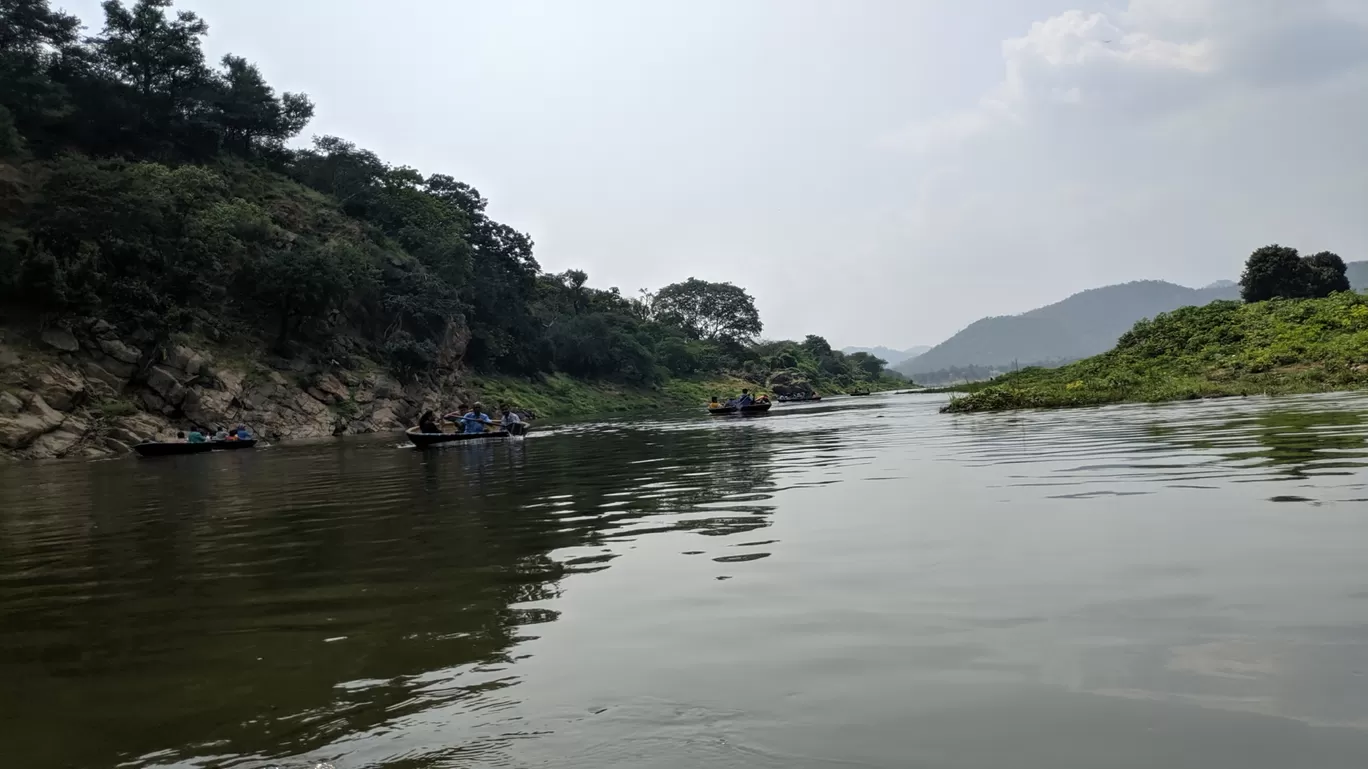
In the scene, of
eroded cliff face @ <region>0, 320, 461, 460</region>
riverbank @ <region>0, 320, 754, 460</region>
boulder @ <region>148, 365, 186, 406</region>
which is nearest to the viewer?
eroded cliff face @ <region>0, 320, 461, 460</region>

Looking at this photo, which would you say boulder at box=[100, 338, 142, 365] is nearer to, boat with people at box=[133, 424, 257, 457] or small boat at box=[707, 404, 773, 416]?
boat with people at box=[133, 424, 257, 457]

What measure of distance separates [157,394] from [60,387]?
15.2 feet

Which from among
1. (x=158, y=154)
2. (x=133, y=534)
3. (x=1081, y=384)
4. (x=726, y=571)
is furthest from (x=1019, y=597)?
(x=158, y=154)

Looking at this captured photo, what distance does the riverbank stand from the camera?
1272 inches

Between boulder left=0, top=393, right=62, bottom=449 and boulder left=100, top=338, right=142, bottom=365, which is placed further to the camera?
boulder left=100, top=338, right=142, bottom=365

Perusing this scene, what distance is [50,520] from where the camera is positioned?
521 inches

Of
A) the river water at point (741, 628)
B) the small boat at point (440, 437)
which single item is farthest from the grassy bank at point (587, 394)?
the river water at point (741, 628)

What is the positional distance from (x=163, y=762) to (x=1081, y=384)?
104 feet

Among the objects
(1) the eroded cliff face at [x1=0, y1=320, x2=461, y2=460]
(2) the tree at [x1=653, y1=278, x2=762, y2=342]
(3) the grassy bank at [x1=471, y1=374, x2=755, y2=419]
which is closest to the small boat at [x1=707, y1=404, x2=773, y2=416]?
(1) the eroded cliff face at [x1=0, y1=320, x2=461, y2=460]

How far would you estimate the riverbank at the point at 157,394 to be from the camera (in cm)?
3231

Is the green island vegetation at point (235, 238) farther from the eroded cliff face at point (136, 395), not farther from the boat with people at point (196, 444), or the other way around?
the boat with people at point (196, 444)

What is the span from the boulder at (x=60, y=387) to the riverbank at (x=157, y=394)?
0.04m

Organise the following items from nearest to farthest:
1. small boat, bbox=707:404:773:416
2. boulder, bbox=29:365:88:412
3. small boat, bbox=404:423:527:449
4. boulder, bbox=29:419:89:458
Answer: small boat, bbox=404:423:527:449 → boulder, bbox=29:419:89:458 → boulder, bbox=29:365:88:412 → small boat, bbox=707:404:773:416

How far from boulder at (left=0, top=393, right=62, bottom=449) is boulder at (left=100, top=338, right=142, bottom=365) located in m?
4.87
